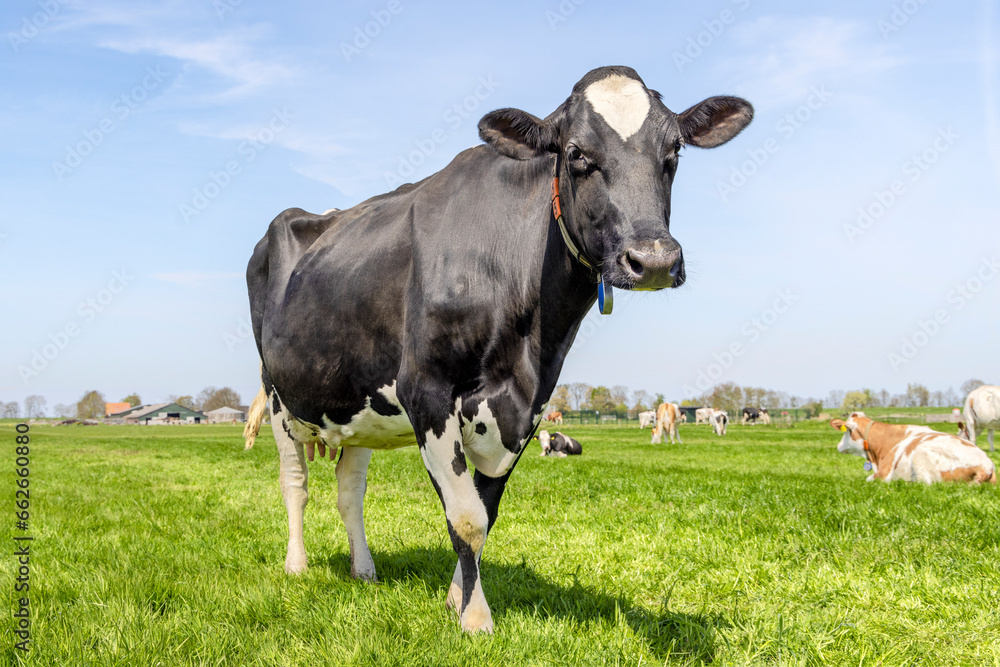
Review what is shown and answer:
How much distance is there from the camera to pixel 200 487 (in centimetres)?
1274

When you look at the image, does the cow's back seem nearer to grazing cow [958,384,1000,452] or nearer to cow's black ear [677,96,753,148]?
cow's black ear [677,96,753,148]

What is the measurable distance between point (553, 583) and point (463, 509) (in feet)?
5.48

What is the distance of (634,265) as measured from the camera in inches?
125

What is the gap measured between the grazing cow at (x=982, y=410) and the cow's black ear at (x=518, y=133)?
77.1ft

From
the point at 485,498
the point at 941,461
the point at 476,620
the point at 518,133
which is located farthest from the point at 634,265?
the point at 941,461

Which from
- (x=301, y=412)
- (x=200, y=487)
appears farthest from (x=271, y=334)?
(x=200, y=487)

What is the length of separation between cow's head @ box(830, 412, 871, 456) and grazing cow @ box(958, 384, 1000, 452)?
5203 mm

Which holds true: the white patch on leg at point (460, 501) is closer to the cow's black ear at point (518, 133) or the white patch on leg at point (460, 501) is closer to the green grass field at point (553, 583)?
the green grass field at point (553, 583)

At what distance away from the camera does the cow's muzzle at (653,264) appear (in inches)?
121

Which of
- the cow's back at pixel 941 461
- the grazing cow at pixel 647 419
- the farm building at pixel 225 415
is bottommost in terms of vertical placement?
the farm building at pixel 225 415

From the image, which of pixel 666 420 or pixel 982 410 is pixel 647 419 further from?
pixel 982 410

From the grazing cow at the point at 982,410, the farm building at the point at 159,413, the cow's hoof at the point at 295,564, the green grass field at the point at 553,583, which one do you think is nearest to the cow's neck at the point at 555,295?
the green grass field at the point at 553,583

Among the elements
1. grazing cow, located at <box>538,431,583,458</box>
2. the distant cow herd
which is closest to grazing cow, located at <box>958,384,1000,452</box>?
the distant cow herd

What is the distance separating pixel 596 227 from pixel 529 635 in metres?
2.07
